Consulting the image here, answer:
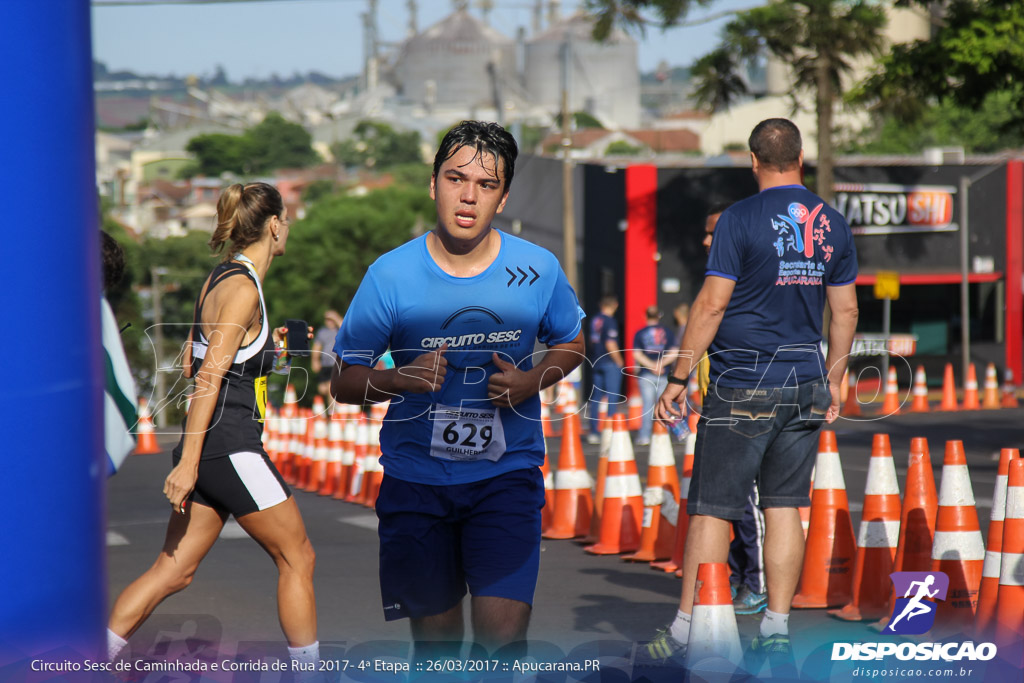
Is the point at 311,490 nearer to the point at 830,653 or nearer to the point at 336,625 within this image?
the point at 336,625

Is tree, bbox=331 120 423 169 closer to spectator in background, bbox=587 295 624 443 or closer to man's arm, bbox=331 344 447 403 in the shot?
spectator in background, bbox=587 295 624 443

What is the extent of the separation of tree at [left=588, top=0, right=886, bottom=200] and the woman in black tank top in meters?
21.1

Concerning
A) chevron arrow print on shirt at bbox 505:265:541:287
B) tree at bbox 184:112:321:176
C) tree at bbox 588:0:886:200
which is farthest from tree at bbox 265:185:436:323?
tree at bbox 184:112:321:176

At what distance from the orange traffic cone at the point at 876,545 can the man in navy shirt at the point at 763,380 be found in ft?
3.65

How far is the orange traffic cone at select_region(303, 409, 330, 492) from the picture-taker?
12445 millimetres

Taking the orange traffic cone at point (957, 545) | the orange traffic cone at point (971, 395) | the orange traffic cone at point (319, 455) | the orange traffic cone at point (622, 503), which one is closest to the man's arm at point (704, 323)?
the orange traffic cone at point (957, 545)

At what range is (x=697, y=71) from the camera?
26.7m

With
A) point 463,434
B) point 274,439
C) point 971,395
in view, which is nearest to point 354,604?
point 463,434

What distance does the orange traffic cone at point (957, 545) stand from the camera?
18.2 feet

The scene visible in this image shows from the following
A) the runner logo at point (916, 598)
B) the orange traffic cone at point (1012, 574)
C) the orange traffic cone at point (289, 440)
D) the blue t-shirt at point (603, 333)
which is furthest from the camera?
the blue t-shirt at point (603, 333)

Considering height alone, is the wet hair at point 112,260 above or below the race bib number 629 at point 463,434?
above

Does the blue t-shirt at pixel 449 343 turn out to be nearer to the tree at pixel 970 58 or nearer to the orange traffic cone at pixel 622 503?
the orange traffic cone at pixel 622 503

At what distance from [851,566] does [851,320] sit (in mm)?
1692

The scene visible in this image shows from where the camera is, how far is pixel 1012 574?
4.83 metres
